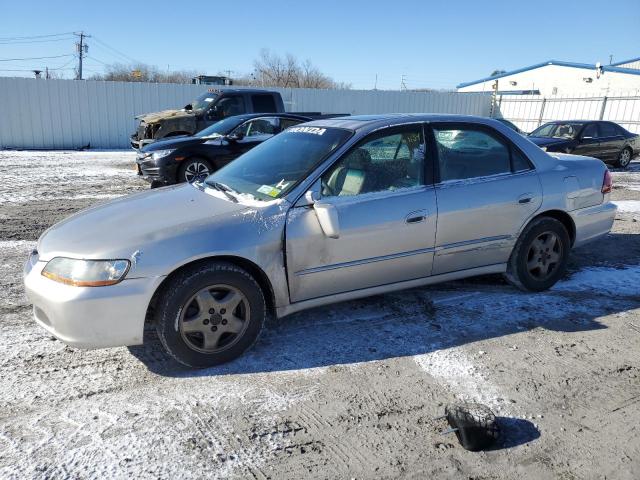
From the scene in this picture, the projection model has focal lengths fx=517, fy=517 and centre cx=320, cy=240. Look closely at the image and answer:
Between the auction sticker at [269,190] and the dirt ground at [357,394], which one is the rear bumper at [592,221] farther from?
the auction sticker at [269,190]

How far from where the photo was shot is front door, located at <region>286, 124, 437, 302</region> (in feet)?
11.8

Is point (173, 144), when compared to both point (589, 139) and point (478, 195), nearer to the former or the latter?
point (478, 195)

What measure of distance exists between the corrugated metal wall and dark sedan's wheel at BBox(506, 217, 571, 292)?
17.5 metres

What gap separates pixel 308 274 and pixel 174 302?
932mm

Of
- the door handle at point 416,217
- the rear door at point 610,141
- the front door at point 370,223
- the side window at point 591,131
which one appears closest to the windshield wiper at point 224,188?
the front door at point 370,223

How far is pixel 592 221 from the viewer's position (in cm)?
493

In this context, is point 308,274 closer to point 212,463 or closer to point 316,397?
point 316,397

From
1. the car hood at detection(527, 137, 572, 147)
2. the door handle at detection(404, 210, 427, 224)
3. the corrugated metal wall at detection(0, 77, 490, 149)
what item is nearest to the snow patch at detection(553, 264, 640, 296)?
the door handle at detection(404, 210, 427, 224)

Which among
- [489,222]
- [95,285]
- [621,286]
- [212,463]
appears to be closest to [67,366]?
[95,285]

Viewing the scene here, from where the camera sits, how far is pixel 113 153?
55.7ft

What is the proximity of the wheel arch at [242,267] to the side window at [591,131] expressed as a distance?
40.5 ft

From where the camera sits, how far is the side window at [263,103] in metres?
13.8

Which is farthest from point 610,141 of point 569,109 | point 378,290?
point 378,290

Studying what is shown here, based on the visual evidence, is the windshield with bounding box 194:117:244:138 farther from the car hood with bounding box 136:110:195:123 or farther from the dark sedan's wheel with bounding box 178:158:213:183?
the car hood with bounding box 136:110:195:123
